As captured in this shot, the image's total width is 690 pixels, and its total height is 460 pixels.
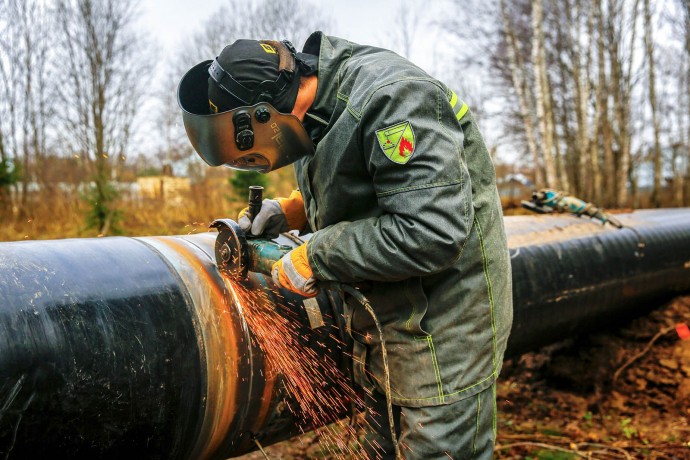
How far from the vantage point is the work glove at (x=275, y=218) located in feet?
7.75

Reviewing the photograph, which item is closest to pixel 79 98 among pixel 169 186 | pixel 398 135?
pixel 169 186

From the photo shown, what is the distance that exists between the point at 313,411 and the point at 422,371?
0.69m

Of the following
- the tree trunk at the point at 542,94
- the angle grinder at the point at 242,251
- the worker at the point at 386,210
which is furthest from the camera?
the tree trunk at the point at 542,94

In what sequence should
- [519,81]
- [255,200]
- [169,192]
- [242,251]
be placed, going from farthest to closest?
[169,192], [519,81], [255,200], [242,251]

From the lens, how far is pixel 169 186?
18.8m

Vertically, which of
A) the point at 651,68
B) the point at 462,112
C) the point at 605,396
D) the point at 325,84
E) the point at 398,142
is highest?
the point at 651,68

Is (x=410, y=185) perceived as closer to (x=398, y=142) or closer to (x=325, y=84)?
(x=398, y=142)

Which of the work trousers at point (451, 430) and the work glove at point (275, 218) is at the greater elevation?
the work glove at point (275, 218)

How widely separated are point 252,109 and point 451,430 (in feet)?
4.25

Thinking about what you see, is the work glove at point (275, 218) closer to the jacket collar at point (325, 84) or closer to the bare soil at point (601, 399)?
the jacket collar at point (325, 84)

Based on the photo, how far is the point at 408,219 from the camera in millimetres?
1801

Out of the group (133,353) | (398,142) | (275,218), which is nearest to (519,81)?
(275,218)

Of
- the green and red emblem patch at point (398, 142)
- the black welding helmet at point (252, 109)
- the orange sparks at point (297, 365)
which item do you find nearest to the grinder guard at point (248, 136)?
the black welding helmet at point (252, 109)

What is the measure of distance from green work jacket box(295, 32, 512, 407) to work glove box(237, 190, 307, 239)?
0.67 ft
